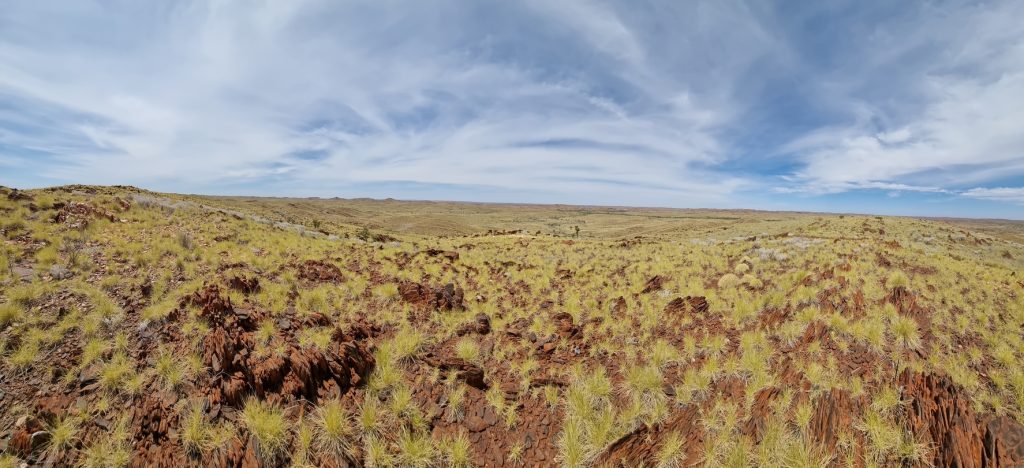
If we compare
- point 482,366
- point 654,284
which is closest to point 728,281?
point 654,284

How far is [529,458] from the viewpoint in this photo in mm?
5969

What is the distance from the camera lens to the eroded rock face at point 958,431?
4.85 meters

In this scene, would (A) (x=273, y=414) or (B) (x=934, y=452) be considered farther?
(A) (x=273, y=414)

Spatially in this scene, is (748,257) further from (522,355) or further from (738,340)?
(522,355)

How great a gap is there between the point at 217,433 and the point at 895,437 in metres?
9.60

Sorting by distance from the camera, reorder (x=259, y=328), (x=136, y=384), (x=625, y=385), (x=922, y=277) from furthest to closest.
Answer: (x=922, y=277) < (x=259, y=328) < (x=625, y=385) < (x=136, y=384)

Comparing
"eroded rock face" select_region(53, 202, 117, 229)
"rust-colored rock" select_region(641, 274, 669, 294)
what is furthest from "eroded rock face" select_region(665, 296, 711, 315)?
"eroded rock face" select_region(53, 202, 117, 229)

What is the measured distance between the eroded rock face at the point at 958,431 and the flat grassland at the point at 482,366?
0.03 m

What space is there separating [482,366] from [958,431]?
731cm

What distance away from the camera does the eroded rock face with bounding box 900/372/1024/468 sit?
4848 millimetres

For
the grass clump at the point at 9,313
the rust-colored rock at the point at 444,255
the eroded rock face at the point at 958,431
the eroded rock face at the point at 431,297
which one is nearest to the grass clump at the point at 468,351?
the eroded rock face at the point at 431,297

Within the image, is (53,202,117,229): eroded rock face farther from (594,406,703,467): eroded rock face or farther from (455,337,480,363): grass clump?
(594,406,703,467): eroded rock face

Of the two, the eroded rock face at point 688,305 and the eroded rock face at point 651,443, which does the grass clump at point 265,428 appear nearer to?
the eroded rock face at point 651,443

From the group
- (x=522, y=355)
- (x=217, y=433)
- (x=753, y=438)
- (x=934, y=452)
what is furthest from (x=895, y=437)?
(x=217, y=433)
